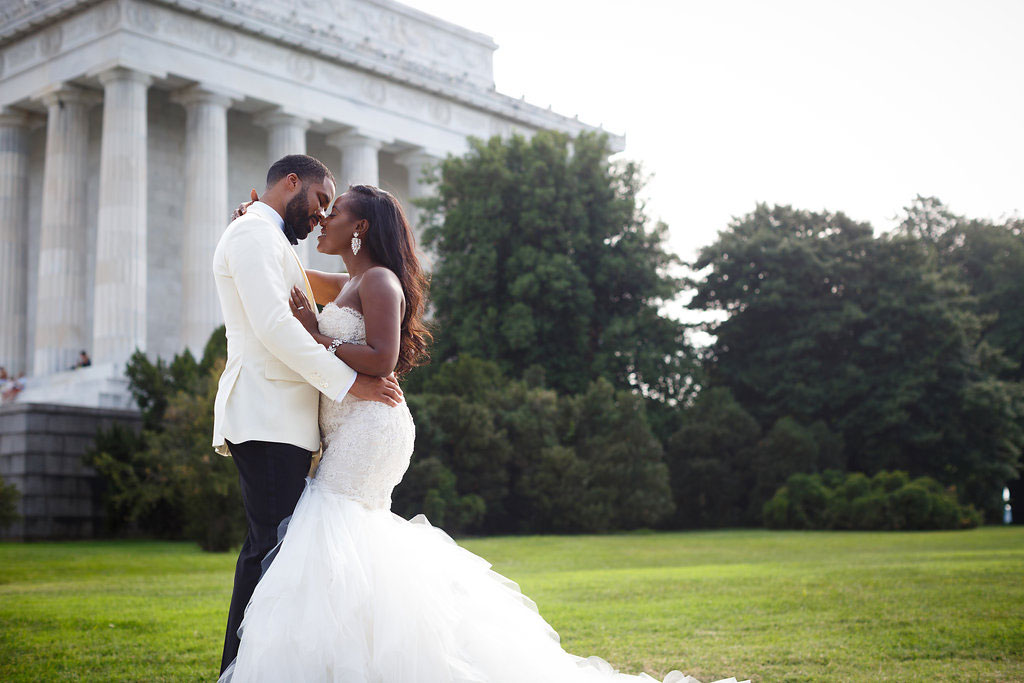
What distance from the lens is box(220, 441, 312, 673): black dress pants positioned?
5.41 metres

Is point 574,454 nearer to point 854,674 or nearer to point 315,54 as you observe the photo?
point 854,674

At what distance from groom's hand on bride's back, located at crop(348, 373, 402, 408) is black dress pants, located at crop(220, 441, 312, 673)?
0.47 m

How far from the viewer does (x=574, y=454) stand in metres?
28.8

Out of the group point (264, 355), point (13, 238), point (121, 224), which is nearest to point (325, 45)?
point (121, 224)

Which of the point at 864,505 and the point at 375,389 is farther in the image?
the point at 864,505

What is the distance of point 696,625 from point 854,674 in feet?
8.36

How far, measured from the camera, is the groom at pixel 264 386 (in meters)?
5.43

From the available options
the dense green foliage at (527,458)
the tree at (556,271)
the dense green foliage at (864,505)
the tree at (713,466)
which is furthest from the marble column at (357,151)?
the dense green foliage at (864,505)

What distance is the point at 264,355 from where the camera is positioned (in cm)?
561

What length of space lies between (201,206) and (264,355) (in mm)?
40041

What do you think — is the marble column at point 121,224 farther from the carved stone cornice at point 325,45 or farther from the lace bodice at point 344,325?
the lace bodice at point 344,325

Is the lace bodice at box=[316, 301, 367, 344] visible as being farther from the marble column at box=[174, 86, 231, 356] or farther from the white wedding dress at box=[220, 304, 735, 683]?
the marble column at box=[174, 86, 231, 356]

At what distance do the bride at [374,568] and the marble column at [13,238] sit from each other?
4391 centimetres

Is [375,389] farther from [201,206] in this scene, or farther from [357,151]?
[357,151]
